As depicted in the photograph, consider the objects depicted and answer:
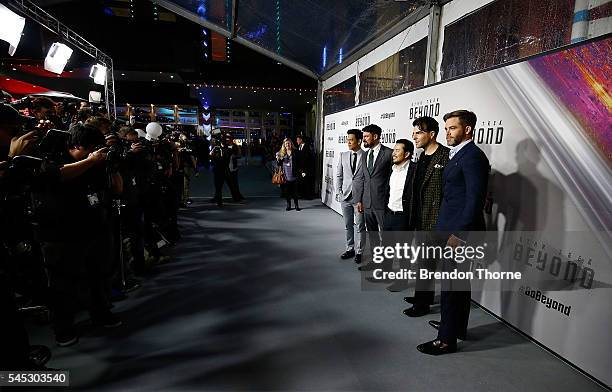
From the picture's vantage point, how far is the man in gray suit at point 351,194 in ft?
14.3

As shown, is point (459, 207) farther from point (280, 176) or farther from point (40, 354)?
point (280, 176)

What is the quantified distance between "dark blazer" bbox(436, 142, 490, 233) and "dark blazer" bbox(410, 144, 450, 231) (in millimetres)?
410

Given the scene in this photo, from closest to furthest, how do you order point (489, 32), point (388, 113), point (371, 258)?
point (489, 32) → point (371, 258) → point (388, 113)

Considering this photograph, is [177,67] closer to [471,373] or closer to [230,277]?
[230,277]

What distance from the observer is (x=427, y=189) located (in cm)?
296

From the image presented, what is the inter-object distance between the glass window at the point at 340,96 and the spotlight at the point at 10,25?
578 cm

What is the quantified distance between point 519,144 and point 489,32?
1591 mm

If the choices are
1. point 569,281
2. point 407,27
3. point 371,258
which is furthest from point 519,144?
point 407,27

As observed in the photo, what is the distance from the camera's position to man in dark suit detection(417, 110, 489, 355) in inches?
87.5

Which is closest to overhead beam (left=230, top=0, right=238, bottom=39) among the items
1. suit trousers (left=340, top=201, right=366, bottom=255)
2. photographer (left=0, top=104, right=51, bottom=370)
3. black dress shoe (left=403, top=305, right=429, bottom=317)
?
suit trousers (left=340, top=201, right=366, bottom=255)

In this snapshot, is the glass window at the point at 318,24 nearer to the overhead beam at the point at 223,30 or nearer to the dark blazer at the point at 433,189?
the overhead beam at the point at 223,30

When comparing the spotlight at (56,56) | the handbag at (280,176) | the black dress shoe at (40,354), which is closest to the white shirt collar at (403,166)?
the black dress shoe at (40,354)

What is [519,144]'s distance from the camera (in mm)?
2652

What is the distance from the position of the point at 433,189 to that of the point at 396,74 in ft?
10.4
